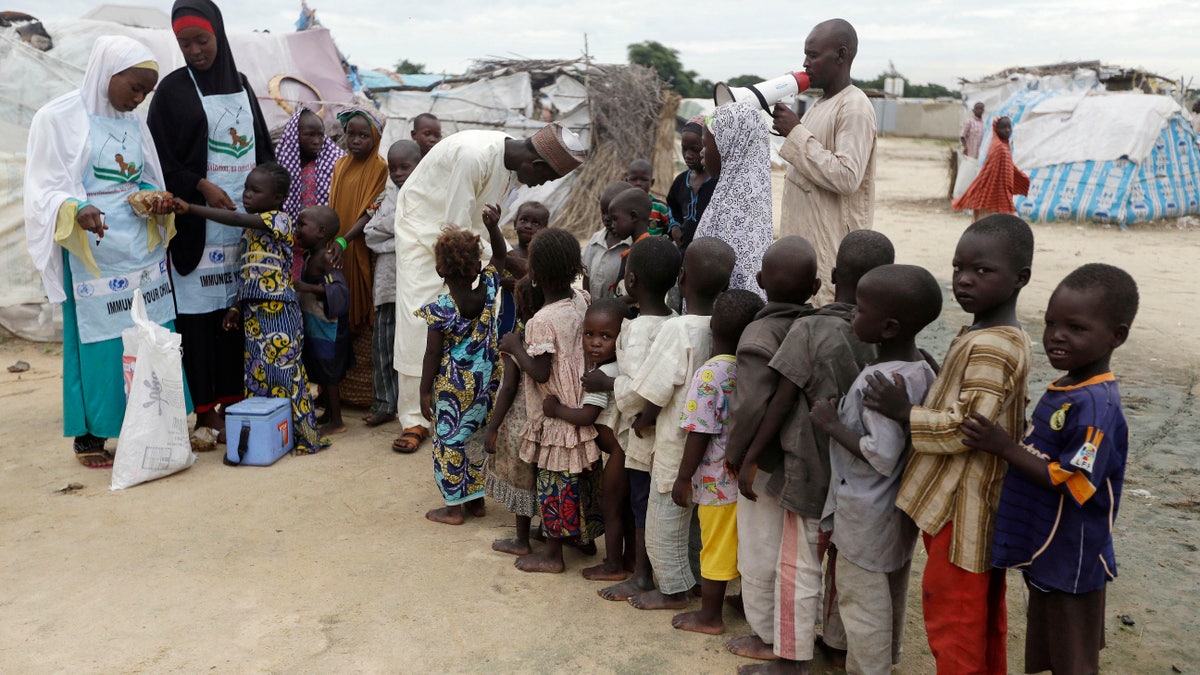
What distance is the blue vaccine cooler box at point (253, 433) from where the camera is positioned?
14.9 feet

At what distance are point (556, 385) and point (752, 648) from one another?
1164 millimetres

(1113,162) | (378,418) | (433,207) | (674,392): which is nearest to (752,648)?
(674,392)

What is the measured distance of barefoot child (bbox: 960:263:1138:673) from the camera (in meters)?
2.09

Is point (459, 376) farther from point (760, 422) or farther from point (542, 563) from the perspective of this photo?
point (760, 422)

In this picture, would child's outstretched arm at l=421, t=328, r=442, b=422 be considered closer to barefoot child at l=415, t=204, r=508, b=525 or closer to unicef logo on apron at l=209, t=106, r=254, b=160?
barefoot child at l=415, t=204, r=508, b=525

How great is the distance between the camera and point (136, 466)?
4.28m

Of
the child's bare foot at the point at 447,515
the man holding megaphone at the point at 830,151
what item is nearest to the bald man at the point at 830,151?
the man holding megaphone at the point at 830,151

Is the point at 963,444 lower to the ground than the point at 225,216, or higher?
lower

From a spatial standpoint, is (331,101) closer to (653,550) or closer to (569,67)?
(569,67)

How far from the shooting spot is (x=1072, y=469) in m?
2.10

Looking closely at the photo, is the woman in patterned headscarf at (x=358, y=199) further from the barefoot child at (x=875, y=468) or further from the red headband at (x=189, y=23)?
the barefoot child at (x=875, y=468)

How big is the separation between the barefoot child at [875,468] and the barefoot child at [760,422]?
0.19m

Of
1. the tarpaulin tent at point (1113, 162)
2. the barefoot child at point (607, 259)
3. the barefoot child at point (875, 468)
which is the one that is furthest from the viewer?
the tarpaulin tent at point (1113, 162)

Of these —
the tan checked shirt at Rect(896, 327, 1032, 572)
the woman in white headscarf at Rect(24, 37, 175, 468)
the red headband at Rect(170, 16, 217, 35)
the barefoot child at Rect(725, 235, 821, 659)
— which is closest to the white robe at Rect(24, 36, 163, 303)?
the woman in white headscarf at Rect(24, 37, 175, 468)
